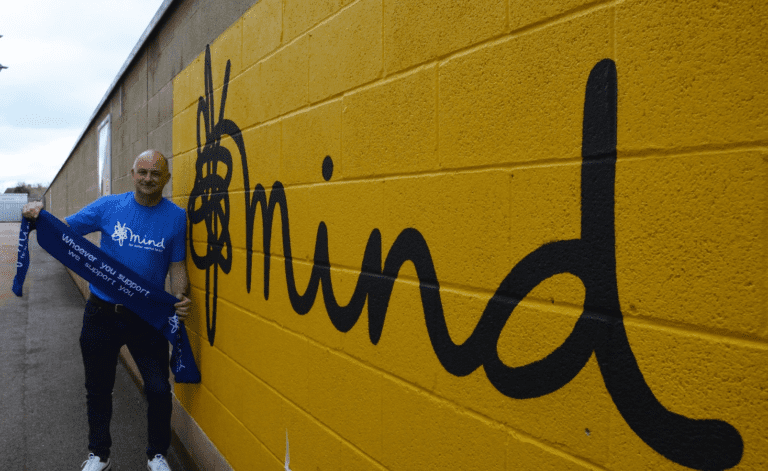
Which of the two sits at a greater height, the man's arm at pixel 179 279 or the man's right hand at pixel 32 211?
the man's right hand at pixel 32 211

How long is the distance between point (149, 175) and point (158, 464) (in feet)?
5.98

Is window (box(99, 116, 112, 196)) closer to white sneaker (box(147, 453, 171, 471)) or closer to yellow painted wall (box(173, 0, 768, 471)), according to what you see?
white sneaker (box(147, 453, 171, 471))

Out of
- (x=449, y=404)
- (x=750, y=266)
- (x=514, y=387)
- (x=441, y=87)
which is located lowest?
(x=449, y=404)

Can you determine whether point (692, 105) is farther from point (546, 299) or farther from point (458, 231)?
point (458, 231)

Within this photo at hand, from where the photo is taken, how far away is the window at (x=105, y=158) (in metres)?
6.68

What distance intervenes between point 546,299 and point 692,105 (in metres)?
0.49

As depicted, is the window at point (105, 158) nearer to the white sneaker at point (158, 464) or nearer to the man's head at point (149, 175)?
the man's head at point (149, 175)

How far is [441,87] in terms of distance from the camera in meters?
1.37

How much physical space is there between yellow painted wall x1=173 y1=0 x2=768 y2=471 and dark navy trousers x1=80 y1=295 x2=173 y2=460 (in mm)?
1145

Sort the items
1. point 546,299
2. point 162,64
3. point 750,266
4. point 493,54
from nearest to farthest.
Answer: point 750,266
point 546,299
point 493,54
point 162,64

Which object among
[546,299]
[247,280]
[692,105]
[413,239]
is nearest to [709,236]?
[692,105]

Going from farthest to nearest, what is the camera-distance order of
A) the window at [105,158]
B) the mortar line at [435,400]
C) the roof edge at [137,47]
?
the window at [105,158], the roof edge at [137,47], the mortar line at [435,400]

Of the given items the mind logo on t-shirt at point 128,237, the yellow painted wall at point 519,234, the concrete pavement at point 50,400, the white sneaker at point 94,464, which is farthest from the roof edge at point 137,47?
the concrete pavement at point 50,400

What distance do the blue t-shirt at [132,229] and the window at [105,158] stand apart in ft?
13.5
